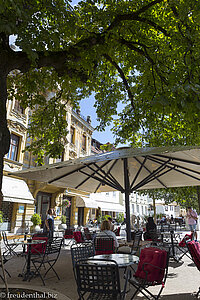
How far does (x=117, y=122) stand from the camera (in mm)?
11758

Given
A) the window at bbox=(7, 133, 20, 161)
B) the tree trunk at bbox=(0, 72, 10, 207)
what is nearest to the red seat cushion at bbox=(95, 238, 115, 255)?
the tree trunk at bbox=(0, 72, 10, 207)

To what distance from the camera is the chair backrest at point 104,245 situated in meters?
5.67

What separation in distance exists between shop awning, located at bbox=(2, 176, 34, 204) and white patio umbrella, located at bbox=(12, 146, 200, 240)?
6.04 m

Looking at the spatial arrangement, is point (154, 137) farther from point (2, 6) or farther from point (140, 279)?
point (2, 6)

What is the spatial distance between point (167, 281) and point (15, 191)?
1184cm

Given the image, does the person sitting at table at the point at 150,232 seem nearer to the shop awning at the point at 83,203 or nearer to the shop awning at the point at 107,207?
the shop awning at the point at 83,203

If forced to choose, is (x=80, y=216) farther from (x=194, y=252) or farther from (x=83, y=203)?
(x=194, y=252)

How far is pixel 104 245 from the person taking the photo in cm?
572

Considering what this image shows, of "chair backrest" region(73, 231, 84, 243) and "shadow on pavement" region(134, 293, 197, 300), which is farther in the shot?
"chair backrest" region(73, 231, 84, 243)

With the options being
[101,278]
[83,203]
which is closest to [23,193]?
[83,203]

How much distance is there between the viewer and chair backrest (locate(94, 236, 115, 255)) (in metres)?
5.67

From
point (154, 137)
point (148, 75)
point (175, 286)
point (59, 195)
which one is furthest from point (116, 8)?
point (59, 195)

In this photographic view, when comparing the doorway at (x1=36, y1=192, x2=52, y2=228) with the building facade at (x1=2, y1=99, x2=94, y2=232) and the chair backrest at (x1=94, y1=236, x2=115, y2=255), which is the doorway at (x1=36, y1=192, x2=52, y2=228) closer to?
the building facade at (x1=2, y1=99, x2=94, y2=232)

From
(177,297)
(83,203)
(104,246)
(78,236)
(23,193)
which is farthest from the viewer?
(83,203)
